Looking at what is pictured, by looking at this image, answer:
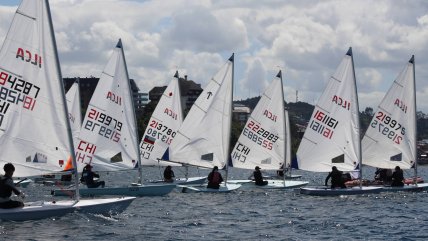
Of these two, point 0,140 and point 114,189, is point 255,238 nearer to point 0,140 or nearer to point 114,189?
point 0,140

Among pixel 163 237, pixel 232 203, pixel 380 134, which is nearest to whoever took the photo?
pixel 163 237

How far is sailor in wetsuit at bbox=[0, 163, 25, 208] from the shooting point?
69.5 ft

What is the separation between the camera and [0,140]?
74.4 ft

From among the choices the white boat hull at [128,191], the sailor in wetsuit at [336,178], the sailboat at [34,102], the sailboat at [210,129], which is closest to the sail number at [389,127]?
the sailor in wetsuit at [336,178]

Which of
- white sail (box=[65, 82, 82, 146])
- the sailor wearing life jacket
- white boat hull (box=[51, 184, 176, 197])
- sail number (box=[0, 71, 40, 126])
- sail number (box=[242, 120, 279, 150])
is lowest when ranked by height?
white boat hull (box=[51, 184, 176, 197])

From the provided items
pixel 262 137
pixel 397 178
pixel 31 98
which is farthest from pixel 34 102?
pixel 262 137

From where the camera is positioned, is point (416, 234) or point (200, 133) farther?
point (200, 133)

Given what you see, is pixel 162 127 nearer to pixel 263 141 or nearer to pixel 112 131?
pixel 263 141

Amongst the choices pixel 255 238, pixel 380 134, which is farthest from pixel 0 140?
pixel 380 134

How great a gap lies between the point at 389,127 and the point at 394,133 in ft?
1.09

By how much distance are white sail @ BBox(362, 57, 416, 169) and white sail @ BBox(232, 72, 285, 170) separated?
15.6ft

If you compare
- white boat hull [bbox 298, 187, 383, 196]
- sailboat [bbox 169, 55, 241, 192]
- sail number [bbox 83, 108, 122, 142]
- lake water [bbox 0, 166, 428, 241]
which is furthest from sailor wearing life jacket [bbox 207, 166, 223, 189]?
sail number [bbox 83, 108, 122, 142]

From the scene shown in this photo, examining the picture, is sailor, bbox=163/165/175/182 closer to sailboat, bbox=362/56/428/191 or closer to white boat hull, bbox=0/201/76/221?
sailboat, bbox=362/56/428/191

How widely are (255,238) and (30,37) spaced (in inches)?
313
